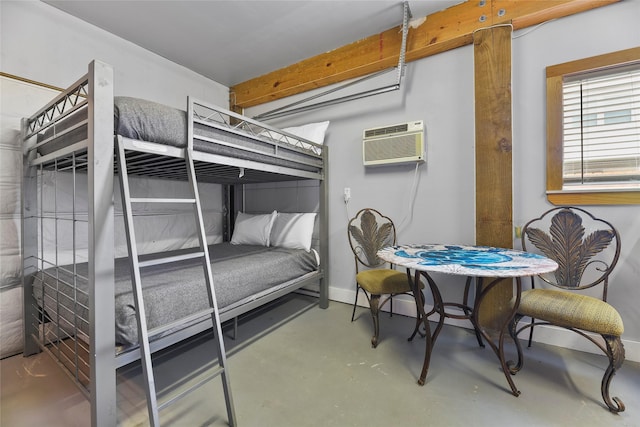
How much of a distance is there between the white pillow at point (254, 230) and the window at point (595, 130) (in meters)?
2.50


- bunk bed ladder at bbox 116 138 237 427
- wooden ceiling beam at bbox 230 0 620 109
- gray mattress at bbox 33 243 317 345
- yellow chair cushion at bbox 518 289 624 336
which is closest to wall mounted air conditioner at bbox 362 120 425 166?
wooden ceiling beam at bbox 230 0 620 109

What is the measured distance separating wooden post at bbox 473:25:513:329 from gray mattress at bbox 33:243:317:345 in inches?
64.4

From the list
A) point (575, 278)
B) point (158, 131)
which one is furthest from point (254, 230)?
point (575, 278)

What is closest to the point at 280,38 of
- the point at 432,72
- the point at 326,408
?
the point at 432,72

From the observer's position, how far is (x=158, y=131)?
140 cm

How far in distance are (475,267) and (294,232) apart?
1777mm

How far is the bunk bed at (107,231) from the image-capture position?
116 centimetres

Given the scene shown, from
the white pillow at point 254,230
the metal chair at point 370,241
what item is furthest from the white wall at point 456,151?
the white pillow at point 254,230

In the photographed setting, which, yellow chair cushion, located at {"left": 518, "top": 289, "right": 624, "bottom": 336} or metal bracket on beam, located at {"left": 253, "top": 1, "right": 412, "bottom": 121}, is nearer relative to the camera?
yellow chair cushion, located at {"left": 518, "top": 289, "right": 624, "bottom": 336}

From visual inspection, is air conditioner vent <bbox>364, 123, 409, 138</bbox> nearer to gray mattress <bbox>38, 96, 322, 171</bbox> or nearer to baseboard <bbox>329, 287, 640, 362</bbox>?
gray mattress <bbox>38, 96, 322, 171</bbox>

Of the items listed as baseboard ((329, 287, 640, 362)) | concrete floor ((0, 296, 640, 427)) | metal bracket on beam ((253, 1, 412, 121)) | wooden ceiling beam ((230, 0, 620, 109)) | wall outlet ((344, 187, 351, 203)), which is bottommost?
concrete floor ((0, 296, 640, 427))

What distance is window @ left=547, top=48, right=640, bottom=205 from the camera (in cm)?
181

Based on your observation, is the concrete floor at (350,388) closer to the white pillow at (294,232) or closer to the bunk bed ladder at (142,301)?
the bunk bed ladder at (142,301)

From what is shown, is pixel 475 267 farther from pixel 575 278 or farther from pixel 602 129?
pixel 602 129
